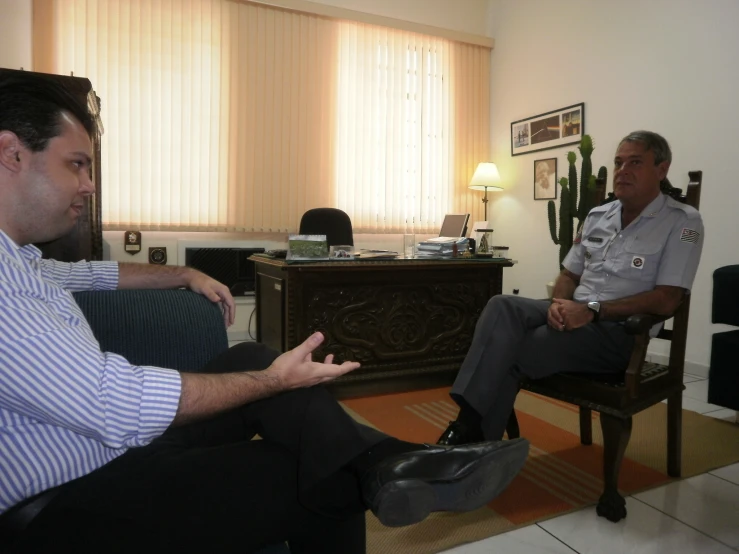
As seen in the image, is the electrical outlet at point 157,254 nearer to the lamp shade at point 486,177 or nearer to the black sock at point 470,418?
the lamp shade at point 486,177

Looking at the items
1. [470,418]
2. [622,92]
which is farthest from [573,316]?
[622,92]

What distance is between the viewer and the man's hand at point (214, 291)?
1326mm

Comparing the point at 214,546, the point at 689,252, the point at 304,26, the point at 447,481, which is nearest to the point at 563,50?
the point at 304,26

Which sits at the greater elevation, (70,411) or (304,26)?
(304,26)

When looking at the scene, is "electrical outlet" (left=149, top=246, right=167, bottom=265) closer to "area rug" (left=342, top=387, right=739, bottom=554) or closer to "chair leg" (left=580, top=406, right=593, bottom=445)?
"area rug" (left=342, top=387, right=739, bottom=554)

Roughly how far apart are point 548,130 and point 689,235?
2.80m

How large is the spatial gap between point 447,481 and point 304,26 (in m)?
4.27

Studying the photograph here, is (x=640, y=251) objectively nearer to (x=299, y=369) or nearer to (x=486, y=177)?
(x=299, y=369)

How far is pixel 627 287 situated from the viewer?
1.92 metres

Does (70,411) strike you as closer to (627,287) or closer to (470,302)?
(627,287)

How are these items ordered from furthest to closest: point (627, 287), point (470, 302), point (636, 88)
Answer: point (636, 88) → point (470, 302) → point (627, 287)

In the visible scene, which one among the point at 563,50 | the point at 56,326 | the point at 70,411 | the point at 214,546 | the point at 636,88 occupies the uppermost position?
the point at 563,50

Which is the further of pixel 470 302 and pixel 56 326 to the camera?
pixel 470 302

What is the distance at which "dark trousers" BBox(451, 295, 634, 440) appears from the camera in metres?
1.73
